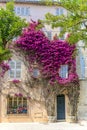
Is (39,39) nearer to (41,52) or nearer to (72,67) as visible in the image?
(41,52)

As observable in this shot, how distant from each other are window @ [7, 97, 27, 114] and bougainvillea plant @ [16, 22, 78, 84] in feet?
10.6

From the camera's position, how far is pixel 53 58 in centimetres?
3375

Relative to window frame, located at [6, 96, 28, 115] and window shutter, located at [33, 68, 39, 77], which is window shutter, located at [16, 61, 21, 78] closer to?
window shutter, located at [33, 68, 39, 77]

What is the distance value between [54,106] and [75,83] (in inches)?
117

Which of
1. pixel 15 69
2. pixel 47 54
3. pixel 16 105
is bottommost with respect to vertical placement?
pixel 16 105

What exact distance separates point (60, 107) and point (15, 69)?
5.73 meters

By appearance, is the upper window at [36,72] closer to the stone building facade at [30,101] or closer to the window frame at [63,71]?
the stone building facade at [30,101]

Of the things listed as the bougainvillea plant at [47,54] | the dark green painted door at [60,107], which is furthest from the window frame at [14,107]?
the bougainvillea plant at [47,54]

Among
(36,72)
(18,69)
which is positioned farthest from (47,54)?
(18,69)

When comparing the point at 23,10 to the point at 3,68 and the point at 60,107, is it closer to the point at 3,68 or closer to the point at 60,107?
the point at 3,68

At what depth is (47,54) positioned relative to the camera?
33.7 metres

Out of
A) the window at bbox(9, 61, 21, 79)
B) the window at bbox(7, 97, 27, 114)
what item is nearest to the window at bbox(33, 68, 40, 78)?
the window at bbox(9, 61, 21, 79)

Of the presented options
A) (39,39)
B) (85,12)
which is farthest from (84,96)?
(85,12)

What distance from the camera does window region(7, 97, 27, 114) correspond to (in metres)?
33.3
